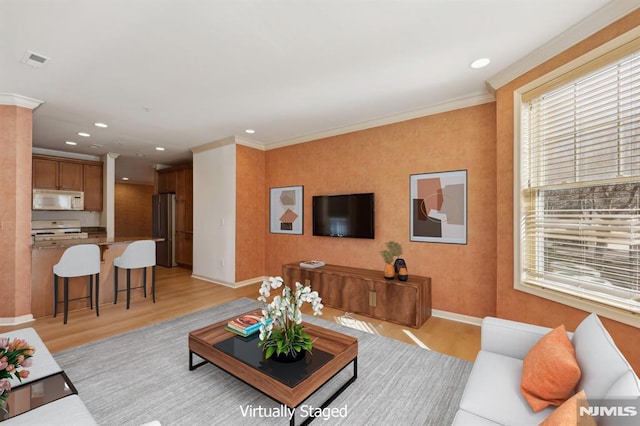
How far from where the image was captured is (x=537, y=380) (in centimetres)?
131

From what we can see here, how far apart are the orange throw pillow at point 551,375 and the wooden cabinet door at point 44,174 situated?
7983 millimetres

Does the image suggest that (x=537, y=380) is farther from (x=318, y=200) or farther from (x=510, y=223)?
(x=318, y=200)

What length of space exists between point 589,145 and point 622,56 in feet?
1.94

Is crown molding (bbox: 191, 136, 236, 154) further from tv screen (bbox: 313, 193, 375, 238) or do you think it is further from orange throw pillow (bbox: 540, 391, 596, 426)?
orange throw pillow (bbox: 540, 391, 596, 426)

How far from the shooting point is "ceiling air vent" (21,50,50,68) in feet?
7.93

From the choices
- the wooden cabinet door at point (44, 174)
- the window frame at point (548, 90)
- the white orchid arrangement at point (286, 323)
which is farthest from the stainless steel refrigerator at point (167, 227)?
the window frame at point (548, 90)

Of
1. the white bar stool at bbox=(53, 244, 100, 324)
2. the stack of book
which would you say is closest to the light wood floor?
the white bar stool at bbox=(53, 244, 100, 324)

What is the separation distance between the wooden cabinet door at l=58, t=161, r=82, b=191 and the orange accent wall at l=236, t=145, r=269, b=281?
12.6 feet

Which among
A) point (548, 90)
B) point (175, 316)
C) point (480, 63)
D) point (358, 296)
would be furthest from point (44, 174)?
point (548, 90)

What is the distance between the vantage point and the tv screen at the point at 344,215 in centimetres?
408

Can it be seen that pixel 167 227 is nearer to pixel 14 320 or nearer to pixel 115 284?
pixel 115 284

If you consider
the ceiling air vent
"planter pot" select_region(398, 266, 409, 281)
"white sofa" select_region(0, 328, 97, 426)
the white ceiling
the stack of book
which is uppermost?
the white ceiling

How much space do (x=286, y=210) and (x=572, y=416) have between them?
15.1 ft

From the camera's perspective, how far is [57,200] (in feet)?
19.0
